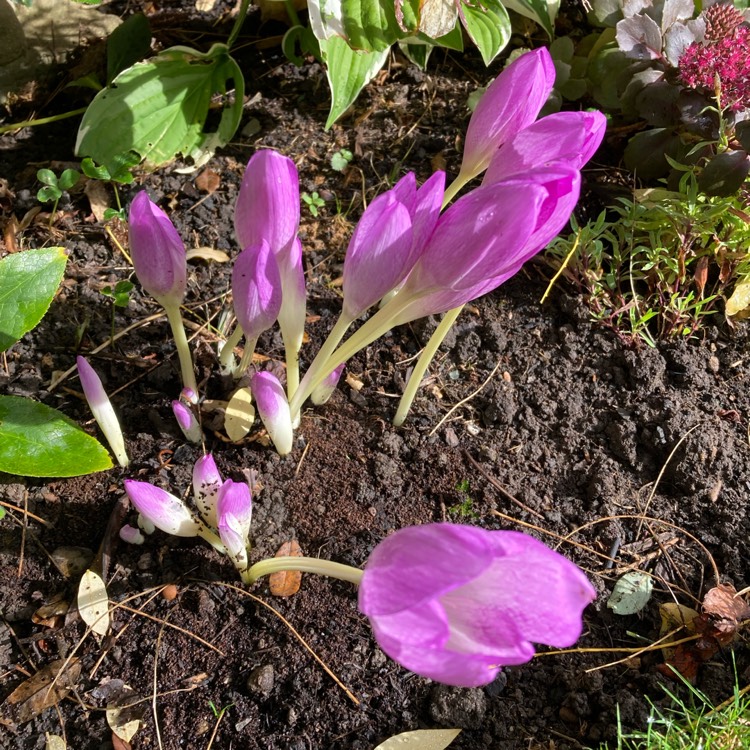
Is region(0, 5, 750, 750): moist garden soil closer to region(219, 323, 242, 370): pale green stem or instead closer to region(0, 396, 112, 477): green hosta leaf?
region(219, 323, 242, 370): pale green stem

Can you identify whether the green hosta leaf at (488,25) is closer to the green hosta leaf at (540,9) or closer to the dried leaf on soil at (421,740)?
the green hosta leaf at (540,9)

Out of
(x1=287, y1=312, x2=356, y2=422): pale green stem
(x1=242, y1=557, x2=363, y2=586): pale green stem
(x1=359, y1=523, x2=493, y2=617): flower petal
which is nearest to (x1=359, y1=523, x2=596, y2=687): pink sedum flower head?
(x1=359, y1=523, x2=493, y2=617): flower petal

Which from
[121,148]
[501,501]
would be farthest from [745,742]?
[121,148]

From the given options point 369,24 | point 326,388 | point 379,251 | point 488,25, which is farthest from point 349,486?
point 488,25

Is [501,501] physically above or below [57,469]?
below

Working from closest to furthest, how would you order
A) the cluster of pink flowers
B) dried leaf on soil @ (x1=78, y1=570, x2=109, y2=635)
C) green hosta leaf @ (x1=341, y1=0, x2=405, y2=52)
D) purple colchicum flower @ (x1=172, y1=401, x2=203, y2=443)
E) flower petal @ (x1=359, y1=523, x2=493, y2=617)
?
1. flower petal @ (x1=359, y1=523, x2=493, y2=617)
2. dried leaf on soil @ (x1=78, y1=570, x2=109, y2=635)
3. purple colchicum flower @ (x1=172, y1=401, x2=203, y2=443)
4. the cluster of pink flowers
5. green hosta leaf @ (x1=341, y1=0, x2=405, y2=52)

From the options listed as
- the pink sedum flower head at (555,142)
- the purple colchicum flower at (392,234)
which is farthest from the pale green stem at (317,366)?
the pink sedum flower head at (555,142)

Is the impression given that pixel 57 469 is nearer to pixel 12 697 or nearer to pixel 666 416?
pixel 12 697
